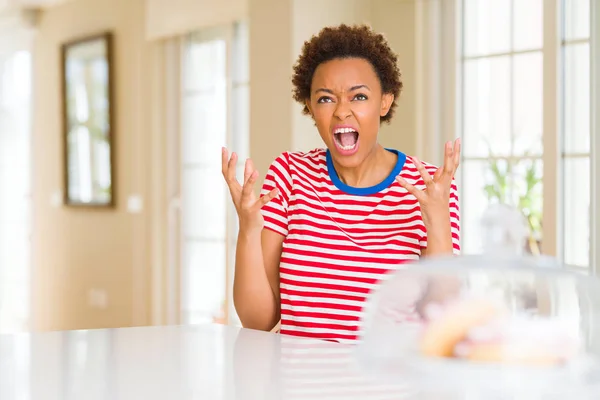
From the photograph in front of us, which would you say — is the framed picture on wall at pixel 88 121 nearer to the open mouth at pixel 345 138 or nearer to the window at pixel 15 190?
the window at pixel 15 190

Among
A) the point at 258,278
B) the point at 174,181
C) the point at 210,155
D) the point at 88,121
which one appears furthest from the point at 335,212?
the point at 88,121

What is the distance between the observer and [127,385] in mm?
1100

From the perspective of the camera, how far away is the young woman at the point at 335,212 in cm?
164

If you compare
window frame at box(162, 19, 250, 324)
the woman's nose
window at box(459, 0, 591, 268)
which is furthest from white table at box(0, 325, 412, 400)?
window frame at box(162, 19, 250, 324)

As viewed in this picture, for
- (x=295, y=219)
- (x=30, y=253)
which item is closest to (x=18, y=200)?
(x=30, y=253)

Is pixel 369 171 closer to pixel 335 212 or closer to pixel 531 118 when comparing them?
pixel 335 212

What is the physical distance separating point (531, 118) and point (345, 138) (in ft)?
5.54

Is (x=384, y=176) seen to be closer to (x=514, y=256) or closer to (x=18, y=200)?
(x=514, y=256)

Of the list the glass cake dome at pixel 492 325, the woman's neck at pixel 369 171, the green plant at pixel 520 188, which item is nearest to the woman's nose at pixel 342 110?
the woman's neck at pixel 369 171

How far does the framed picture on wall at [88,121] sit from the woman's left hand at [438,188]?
4.44 metres

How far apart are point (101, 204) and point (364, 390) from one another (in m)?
4.94

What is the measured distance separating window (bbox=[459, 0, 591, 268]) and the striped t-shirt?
138 cm

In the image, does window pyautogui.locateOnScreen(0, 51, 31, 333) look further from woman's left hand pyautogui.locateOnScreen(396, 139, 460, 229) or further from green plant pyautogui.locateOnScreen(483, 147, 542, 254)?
woman's left hand pyautogui.locateOnScreen(396, 139, 460, 229)

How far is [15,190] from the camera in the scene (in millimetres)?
6848
